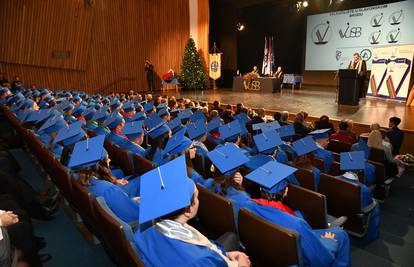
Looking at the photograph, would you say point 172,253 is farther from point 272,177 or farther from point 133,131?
point 133,131

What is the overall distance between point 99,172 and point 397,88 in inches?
372

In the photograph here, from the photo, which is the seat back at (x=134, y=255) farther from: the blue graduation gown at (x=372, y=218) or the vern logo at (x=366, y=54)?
the vern logo at (x=366, y=54)

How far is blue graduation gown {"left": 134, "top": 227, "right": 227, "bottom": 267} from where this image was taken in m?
1.24

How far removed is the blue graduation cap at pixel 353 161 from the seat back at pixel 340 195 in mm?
386

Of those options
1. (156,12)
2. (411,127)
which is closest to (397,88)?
(411,127)

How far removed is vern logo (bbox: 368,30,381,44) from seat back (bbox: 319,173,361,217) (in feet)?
37.0

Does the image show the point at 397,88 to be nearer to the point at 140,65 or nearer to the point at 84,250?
the point at 84,250

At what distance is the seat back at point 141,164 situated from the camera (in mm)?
2797

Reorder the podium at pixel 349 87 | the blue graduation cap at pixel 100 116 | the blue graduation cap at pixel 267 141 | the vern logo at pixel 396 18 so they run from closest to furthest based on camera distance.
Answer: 1. the blue graduation cap at pixel 267 141
2. the blue graduation cap at pixel 100 116
3. the podium at pixel 349 87
4. the vern logo at pixel 396 18

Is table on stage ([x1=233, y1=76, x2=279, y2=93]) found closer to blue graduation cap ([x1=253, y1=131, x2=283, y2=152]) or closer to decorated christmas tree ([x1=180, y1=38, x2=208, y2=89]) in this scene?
decorated christmas tree ([x1=180, y1=38, x2=208, y2=89])

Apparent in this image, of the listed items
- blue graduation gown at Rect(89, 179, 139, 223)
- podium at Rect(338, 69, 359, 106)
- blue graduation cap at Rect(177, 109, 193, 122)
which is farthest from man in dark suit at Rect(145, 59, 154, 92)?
blue graduation gown at Rect(89, 179, 139, 223)

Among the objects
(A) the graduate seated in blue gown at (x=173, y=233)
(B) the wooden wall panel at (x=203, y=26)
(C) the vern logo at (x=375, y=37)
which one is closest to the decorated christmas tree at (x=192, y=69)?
(B) the wooden wall panel at (x=203, y=26)

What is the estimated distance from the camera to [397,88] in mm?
8828

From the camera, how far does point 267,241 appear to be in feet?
5.73
